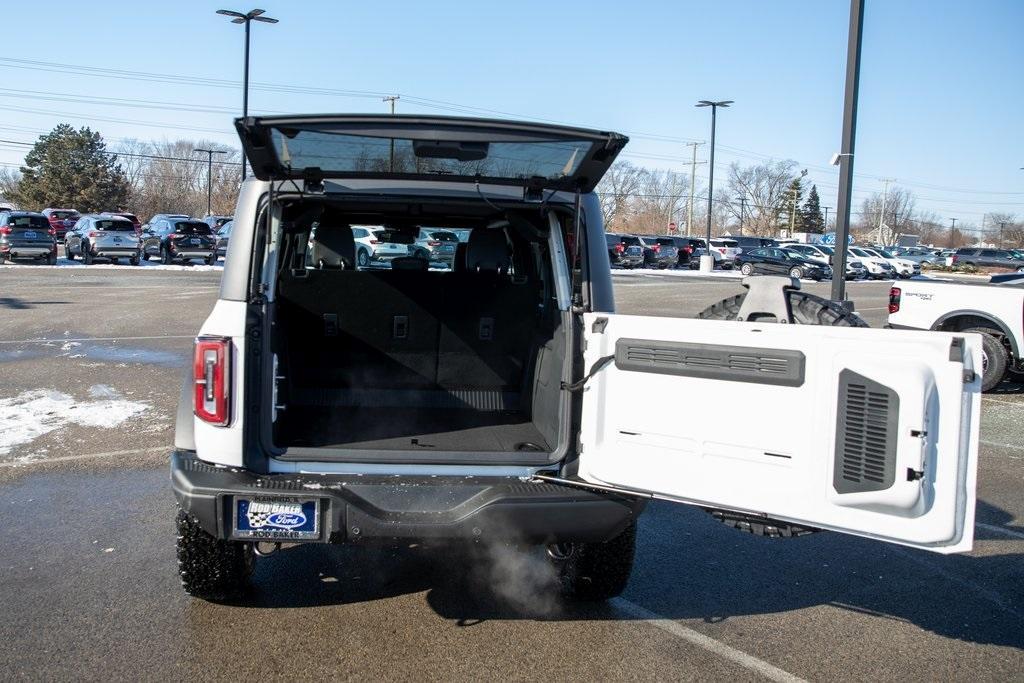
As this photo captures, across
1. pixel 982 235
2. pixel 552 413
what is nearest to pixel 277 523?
pixel 552 413

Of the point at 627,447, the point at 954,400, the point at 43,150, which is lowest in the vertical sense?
the point at 627,447

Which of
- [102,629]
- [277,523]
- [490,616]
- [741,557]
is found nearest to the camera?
[277,523]

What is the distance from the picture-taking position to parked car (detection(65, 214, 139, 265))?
32.3 m

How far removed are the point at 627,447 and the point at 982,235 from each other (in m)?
154

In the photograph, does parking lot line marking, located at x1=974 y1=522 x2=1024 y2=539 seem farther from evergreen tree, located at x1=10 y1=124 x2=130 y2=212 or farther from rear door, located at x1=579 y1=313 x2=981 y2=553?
evergreen tree, located at x1=10 y1=124 x2=130 y2=212

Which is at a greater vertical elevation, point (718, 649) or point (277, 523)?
point (277, 523)

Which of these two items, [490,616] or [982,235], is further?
[982,235]

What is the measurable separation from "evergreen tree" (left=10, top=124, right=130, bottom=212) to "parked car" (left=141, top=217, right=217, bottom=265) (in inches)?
1420

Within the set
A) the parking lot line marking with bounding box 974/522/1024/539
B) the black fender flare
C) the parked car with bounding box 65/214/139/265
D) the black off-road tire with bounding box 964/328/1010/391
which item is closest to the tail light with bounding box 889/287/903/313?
the black fender flare

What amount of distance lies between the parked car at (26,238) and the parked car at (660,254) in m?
26.2

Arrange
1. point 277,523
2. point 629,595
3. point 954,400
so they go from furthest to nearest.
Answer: point 629,595
point 277,523
point 954,400

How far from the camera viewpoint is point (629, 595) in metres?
4.48

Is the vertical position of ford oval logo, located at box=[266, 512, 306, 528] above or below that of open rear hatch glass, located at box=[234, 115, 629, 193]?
below

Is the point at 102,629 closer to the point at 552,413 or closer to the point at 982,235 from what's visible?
the point at 552,413
